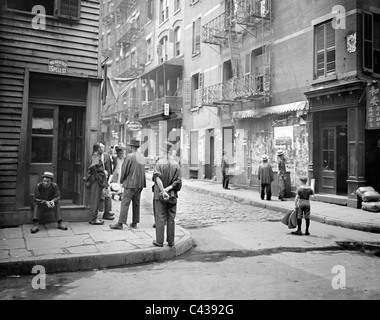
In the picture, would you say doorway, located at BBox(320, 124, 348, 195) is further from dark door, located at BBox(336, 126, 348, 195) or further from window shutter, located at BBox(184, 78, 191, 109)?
window shutter, located at BBox(184, 78, 191, 109)

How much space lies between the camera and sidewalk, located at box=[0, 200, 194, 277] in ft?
17.6

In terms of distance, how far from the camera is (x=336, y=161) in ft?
43.9

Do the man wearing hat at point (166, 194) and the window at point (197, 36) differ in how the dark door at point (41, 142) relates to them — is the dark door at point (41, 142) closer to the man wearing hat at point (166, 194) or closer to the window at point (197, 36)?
the man wearing hat at point (166, 194)

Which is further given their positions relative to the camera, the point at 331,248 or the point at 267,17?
the point at 267,17

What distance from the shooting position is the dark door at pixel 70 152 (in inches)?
362

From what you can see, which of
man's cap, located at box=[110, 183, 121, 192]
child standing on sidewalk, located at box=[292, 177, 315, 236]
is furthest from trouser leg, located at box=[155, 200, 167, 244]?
man's cap, located at box=[110, 183, 121, 192]

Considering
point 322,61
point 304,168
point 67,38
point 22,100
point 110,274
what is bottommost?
point 110,274

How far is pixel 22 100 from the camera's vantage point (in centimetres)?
798

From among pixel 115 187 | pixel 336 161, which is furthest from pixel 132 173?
pixel 336 161

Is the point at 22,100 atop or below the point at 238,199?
atop

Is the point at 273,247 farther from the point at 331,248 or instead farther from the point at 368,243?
the point at 368,243

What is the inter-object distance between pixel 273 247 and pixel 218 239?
4.01 feet
